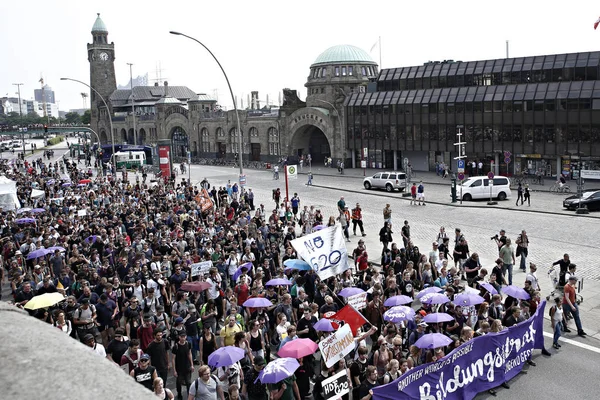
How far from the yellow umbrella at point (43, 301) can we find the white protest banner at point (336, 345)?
618cm

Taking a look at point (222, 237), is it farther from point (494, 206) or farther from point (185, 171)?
point (185, 171)

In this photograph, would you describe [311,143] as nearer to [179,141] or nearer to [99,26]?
[179,141]

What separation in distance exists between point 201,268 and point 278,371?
6894mm

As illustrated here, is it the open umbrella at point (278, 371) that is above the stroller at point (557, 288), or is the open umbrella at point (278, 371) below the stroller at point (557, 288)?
above

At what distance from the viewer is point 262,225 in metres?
24.1

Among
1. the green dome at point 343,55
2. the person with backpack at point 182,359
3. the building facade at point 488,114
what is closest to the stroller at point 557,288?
the person with backpack at point 182,359

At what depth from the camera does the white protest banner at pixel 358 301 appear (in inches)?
534

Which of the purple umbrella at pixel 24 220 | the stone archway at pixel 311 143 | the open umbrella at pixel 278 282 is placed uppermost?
the stone archway at pixel 311 143

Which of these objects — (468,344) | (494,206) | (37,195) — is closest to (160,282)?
(468,344)

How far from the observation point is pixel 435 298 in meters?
13.2

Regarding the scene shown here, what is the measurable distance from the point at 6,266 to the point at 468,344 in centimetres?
1632

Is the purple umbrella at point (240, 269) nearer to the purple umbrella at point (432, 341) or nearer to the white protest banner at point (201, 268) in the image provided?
the white protest banner at point (201, 268)

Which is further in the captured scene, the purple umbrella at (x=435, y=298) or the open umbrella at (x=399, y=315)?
the purple umbrella at (x=435, y=298)

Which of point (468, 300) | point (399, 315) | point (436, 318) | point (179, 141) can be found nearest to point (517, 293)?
point (468, 300)
